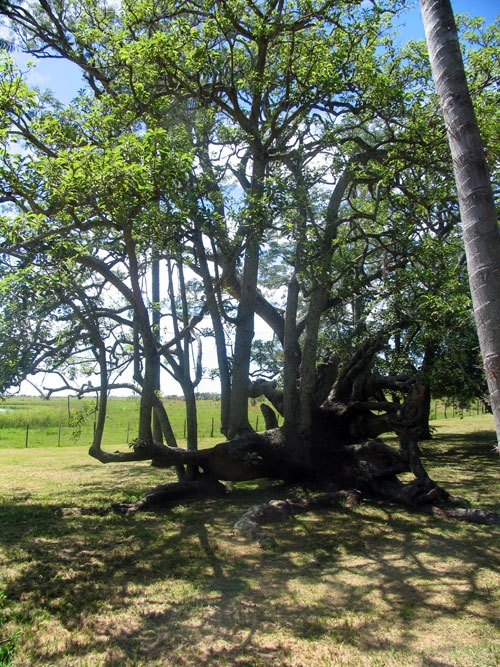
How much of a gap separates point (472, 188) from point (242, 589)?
4.34 m

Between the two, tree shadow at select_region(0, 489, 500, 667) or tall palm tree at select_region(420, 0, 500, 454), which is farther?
tree shadow at select_region(0, 489, 500, 667)

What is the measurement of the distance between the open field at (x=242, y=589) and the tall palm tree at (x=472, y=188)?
8.20 feet

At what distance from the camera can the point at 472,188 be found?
9.80 feet

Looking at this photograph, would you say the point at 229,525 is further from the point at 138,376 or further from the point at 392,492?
the point at 138,376

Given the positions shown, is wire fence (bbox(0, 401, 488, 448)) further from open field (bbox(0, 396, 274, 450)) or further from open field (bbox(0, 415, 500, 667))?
open field (bbox(0, 415, 500, 667))

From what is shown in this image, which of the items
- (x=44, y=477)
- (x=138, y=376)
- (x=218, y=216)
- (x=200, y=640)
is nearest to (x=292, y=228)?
(x=218, y=216)

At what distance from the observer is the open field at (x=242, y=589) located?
13.2ft

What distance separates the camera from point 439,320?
975cm

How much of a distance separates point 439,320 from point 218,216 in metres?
4.53

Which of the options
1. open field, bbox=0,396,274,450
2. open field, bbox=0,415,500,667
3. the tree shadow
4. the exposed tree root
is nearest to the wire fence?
open field, bbox=0,396,274,450

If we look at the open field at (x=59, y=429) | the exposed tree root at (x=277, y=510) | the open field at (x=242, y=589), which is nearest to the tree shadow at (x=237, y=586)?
the open field at (x=242, y=589)

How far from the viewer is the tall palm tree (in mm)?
2834

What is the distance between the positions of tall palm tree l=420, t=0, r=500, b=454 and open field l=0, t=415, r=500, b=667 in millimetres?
2499

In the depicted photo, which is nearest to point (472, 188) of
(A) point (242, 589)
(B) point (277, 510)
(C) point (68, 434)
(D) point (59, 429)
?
(A) point (242, 589)
